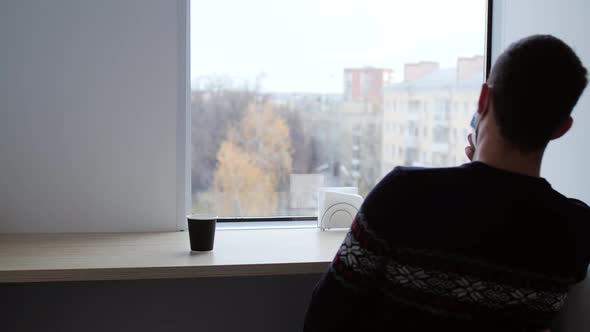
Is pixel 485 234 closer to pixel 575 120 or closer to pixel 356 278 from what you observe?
pixel 356 278

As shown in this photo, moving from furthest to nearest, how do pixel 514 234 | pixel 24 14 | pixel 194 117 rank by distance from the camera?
pixel 194 117, pixel 24 14, pixel 514 234

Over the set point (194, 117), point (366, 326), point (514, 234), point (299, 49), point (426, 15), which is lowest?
point (366, 326)

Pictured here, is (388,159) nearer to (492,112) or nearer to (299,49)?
(299,49)

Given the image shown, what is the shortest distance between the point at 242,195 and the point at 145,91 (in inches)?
19.5

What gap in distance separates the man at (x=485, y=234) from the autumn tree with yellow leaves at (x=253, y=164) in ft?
3.15

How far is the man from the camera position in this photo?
3.05 ft

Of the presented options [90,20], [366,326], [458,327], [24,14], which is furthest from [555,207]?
[24,14]

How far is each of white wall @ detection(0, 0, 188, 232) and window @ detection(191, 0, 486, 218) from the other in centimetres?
17

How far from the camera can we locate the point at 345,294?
0.99 meters

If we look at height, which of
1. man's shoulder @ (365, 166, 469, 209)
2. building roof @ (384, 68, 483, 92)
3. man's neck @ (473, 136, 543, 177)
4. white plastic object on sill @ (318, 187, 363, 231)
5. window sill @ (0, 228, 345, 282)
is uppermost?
building roof @ (384, 68, 483, 92)

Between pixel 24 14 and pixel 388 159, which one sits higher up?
pixel 24 14

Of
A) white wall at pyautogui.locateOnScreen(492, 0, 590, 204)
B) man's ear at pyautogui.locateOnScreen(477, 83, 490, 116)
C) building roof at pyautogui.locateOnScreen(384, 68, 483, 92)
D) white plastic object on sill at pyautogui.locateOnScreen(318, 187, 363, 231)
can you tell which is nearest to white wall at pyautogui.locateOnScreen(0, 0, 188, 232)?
white plastic object on sill at pyautogui.locateOnScreen(318, 187, 363, 231)

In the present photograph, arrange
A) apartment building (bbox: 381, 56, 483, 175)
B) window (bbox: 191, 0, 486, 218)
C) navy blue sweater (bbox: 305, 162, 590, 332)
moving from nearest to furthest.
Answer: navy blue sweater (bbox: 305, 162, 590, 332) → window (bbox: 191, 0, 486, 218) → apartment building (bbox: 381, 56, 483, 175)

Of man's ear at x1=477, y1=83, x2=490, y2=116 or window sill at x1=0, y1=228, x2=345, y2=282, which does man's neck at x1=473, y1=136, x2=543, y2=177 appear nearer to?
man's ear at x1=477, y1=83, x2=490, y2=116
